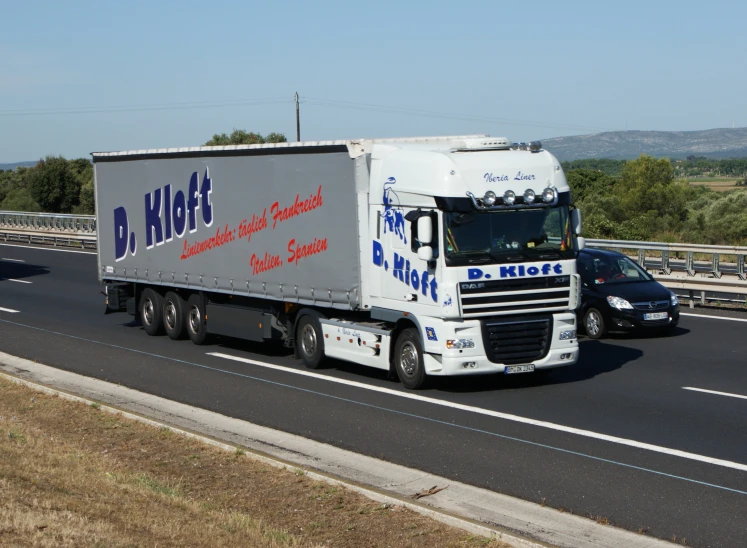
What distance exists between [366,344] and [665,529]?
284 inches

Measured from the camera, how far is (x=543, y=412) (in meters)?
12.4

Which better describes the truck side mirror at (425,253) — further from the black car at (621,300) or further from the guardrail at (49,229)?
the guardrail at (49,229)

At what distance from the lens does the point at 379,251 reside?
1416 cm

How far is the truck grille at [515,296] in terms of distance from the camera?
13094 mm

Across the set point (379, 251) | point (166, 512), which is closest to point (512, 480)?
point (166, 512)

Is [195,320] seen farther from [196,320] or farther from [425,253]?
[425,253]

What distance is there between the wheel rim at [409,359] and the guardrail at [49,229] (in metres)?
33.1

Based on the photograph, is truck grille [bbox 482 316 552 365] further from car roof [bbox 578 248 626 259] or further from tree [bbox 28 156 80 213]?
tree [bbox 28 156 80 213]

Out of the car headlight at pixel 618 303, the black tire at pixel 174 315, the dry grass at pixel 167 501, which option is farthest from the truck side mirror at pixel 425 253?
the black tire at pixel 174 315

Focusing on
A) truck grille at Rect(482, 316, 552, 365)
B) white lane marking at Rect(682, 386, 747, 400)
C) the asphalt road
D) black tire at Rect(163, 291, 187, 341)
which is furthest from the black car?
black tire at Rect(163, 291, 187, 341)

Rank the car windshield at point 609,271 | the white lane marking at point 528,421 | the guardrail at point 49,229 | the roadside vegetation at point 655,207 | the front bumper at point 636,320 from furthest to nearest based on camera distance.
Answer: the guardrail at point 49,229 < the roadside vegetation at point 655,207 < the car windshield at point 609,271 < the front bumper at point 636,320 < the white lane marking at point 528,421

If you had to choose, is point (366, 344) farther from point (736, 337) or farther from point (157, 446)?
point (736, 337)

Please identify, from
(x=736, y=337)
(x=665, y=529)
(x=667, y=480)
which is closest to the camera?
(x=665, y=529)

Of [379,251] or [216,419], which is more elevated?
[379,251]
